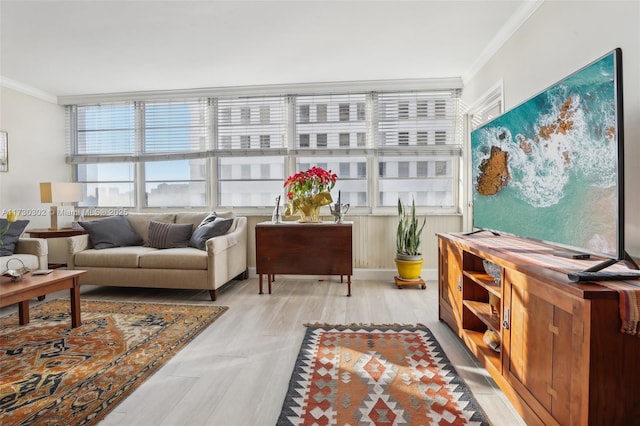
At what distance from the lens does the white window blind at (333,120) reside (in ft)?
14.2

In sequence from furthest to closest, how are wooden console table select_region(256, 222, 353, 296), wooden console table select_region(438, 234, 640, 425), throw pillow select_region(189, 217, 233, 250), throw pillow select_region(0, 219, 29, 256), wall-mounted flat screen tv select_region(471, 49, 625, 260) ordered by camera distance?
1. throw pillow select_region(189, 217, 233, 250)
2. wooden console table select_region(256, 222, 353, 296)
3. throw pillow select_region(0, 219, 29, 256)
4. wall-mounted flat screen tv select_region(471, 49, 625, 260)
5. wooden console table select_region(438, 234, 640, 425)

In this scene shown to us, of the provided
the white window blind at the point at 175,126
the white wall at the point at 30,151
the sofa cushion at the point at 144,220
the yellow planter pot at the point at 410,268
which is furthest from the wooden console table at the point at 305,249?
the white wall at the point at 30,151

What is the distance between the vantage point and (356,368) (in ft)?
6.33

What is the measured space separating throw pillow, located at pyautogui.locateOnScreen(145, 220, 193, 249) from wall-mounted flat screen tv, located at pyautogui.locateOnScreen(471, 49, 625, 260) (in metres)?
3.01

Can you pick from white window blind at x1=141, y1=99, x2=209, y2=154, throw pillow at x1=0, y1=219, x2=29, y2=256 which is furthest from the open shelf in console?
throw pillow at x1=0, y1=219, x2=29, y2=256

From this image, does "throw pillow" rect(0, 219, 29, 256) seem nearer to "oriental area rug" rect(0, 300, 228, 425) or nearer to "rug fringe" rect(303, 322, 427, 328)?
"oriental area rug" rect(0, 300, 228, 425)

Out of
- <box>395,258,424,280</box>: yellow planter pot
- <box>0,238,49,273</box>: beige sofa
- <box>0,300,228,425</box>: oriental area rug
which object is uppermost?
<box>0,238,49,273</box>: beige sofa

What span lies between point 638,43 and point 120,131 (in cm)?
516

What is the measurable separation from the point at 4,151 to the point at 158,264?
238cm

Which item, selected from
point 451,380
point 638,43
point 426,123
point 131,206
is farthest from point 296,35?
point 131,206

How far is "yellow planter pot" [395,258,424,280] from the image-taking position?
3.82m

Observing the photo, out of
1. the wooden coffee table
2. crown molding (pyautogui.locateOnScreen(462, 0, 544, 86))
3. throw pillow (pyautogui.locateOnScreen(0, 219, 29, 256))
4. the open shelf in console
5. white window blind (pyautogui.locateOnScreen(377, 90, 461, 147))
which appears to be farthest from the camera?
white window blind (pyautogui.locateOnScreen(377, 90, 461, 147))

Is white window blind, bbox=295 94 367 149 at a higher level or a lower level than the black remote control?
higher

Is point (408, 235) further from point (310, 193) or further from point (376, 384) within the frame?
point (376, 384)
